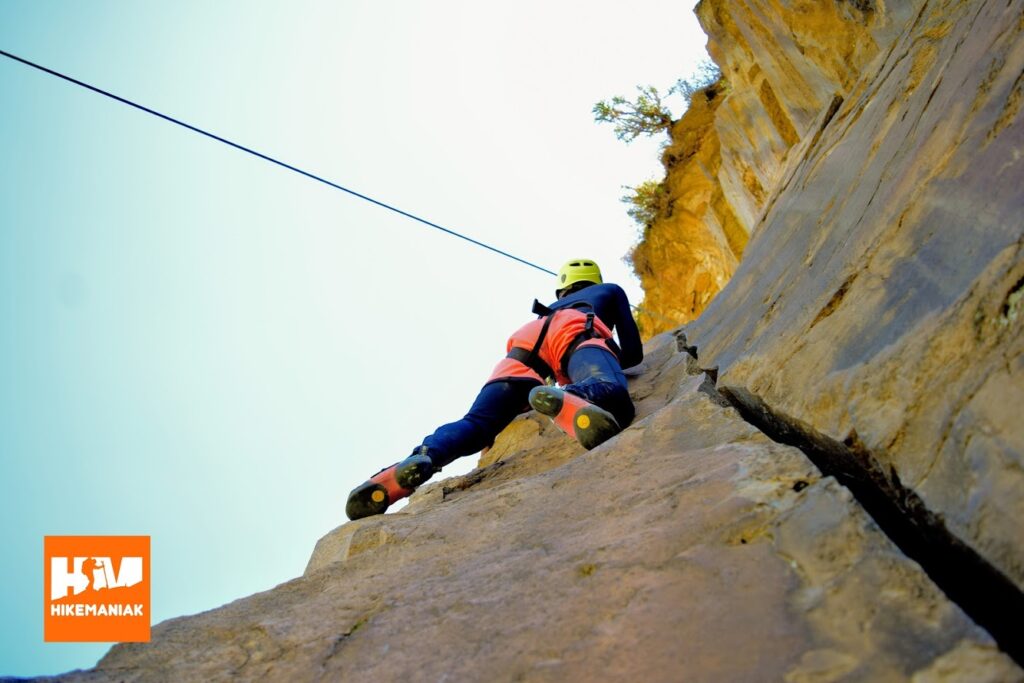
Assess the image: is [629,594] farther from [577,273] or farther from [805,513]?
[577,273]

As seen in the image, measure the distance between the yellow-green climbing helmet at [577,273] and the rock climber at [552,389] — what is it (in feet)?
2.19

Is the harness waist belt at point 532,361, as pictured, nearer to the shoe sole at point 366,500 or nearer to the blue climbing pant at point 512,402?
the blue climbing pant at point 512,402

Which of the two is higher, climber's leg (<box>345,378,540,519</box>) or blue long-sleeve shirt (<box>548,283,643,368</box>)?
blue long-sleeve shirt (<box>548,283,643,368</box>)

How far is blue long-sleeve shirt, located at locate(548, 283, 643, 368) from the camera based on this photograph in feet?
14.1

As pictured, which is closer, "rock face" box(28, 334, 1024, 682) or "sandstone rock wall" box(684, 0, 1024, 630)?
"rock face" box(28, 334, 1024, 682)

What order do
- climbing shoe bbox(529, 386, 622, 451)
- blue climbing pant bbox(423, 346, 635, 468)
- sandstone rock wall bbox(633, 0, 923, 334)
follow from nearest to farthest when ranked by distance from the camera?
climbing shoe bbox(529, 386, 622, 451) < blue climbing pant bbox(423, 346, 635, 468) < sandstone rock wall bbox(633, 0, 923, 334)

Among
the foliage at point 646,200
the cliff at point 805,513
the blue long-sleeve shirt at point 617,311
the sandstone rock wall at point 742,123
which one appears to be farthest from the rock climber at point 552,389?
the foliage at point 646,200

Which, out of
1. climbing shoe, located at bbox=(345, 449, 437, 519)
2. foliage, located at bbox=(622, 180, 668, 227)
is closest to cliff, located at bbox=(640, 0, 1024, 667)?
climbing shoe, located at bbox=(345, 449, 437, 519)

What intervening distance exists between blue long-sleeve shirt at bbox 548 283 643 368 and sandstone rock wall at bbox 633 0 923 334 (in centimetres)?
164

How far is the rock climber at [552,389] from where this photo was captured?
2.78 metres

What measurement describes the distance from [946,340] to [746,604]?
2.38ft

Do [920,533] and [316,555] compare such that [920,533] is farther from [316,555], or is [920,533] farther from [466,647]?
[316,555]

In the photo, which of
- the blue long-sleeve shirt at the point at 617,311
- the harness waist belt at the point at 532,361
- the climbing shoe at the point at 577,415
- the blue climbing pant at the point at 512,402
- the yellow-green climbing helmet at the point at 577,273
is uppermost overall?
the yellow-green climbing helmet at the point at 577,273

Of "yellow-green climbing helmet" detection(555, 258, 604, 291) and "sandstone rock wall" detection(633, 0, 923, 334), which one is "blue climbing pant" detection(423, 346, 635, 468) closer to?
"yellow-green climbing helmet" detection(555, 258, 604, 291)
